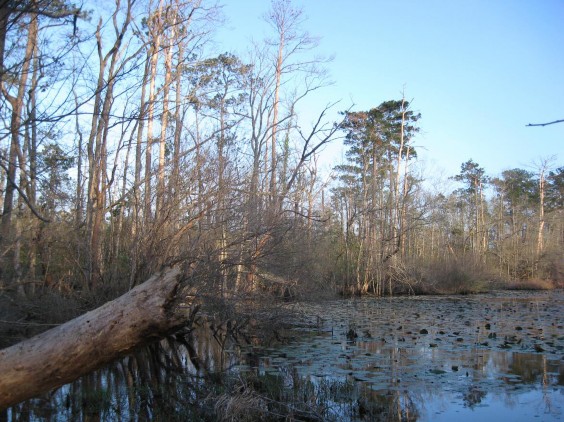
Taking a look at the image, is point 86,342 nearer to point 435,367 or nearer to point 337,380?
point 337,380

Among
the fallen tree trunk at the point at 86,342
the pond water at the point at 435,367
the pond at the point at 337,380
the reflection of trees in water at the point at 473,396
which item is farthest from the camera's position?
the reflection of trees in water at the point at 473,396

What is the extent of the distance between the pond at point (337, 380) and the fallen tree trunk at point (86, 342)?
1201 millimetres

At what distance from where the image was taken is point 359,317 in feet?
48.8

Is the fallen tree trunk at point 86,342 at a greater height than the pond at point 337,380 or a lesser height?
greater

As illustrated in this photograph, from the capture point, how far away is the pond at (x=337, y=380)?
5438 mm

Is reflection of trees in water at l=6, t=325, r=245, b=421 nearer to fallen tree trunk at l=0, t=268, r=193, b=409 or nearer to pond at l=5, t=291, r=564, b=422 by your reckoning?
pond at l=5, t=291, r=564, b=422

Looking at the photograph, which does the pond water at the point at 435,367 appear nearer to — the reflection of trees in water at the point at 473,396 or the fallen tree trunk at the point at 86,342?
the reflection of trees in water at the point at 473,396

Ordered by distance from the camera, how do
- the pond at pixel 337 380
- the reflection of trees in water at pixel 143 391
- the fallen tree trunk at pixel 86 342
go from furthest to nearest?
the reflection of trees in water at pixel 143 391, the pond at pixel 337 380, the fallen tree trunk at pixel 86 342

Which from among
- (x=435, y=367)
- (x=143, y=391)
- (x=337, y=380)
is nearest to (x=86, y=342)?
(x=143, y=391)

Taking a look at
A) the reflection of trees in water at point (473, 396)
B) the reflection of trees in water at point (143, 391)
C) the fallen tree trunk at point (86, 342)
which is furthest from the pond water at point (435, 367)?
the fallen tree trunk at point (86, 342)

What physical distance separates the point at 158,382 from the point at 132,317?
3309 mm

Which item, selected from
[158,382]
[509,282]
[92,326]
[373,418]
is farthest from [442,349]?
[509,282]

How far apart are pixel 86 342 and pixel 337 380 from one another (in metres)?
3.65

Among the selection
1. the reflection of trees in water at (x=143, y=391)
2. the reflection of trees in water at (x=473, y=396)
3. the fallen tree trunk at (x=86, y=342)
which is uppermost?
the fallen tree trunk at (x=86, y=342)
